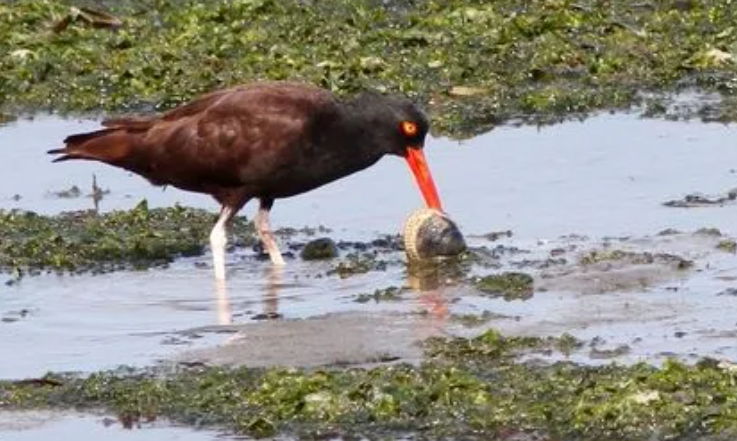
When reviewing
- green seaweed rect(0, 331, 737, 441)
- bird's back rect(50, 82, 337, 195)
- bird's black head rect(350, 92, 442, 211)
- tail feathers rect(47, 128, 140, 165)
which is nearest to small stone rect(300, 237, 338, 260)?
bird's back rect(50, 82, 337, 195)

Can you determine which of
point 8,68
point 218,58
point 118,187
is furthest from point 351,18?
point 118,187

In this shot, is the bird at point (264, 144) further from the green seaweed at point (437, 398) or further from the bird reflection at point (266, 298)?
the green seaweed at point (437, 398)

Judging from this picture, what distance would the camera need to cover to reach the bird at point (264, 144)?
13031mm

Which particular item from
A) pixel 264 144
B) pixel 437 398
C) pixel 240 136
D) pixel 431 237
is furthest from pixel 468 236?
pixel 437 398

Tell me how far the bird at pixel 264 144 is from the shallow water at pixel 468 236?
37cm

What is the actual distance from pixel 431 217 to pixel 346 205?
57.2 inches

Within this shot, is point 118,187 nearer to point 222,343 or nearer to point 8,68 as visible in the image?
point 8,68

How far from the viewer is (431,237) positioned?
1262 cm

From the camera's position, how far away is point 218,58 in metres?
17.2

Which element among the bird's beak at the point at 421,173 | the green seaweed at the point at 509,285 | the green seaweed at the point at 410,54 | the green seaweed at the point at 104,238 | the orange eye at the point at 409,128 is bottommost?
the green seaweed at the point at 509,285

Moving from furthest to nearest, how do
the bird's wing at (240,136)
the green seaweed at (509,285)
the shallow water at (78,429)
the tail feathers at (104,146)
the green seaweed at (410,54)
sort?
the green seaweed at (410,54)
the tail feathers at (104,146)
the bird's wing at (240,136)
the green seaweed at (509,285)
the shallow water at (78,429)

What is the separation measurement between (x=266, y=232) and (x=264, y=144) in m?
0.46

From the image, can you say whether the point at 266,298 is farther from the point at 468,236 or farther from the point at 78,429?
the point at 78,429

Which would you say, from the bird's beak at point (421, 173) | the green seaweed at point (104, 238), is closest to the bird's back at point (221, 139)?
the green seaweed at point (104, 238)
